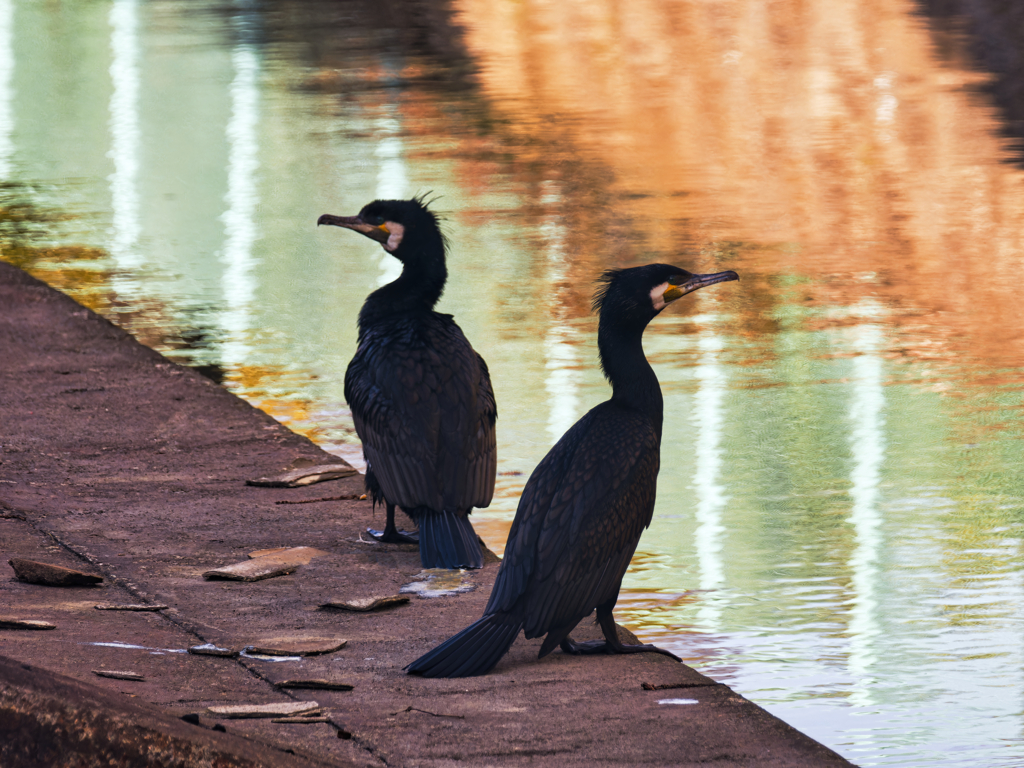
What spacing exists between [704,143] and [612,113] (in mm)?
1340

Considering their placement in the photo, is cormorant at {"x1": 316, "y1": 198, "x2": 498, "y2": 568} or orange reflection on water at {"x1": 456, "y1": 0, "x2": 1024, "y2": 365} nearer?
cormorant at {"x1": 316, "y1": 198, "x2": 498, "y2": 568}

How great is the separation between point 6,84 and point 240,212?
23.4 feet

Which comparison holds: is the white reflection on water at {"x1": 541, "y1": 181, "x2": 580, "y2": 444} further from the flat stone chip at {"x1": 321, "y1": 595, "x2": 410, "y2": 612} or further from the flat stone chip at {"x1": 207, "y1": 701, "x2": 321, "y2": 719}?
the flat stone chip at {"x1": 207, "y1": 701, "x2": 321, "y2": 719}

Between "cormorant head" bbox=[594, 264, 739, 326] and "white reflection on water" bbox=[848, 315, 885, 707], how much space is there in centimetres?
128

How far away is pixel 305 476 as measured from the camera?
6215mm

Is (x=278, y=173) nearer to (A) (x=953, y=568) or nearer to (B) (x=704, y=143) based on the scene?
(B) (x=704, y=143)

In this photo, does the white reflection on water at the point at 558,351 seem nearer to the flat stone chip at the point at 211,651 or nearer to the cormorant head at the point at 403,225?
the cormorant head at the point at 403,225

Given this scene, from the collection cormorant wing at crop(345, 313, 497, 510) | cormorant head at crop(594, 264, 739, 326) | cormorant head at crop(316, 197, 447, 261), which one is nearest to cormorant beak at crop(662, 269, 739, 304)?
cormorant head at crop(594, 264, 739, 326)

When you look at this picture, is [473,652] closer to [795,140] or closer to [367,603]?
[367,603]

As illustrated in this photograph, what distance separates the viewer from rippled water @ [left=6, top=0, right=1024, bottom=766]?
5430mm

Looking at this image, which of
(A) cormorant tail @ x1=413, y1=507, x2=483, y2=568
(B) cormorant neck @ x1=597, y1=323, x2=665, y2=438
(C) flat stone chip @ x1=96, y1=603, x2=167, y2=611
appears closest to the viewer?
(B) cormorant neck @ x1=597, y1=323, x2=665, y2=438

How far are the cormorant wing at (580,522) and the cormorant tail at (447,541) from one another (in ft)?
2.40

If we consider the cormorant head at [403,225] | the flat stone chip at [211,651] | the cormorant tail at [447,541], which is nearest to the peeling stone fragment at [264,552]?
the cormorant tail at [447,541]

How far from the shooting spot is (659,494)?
21.4 ft
